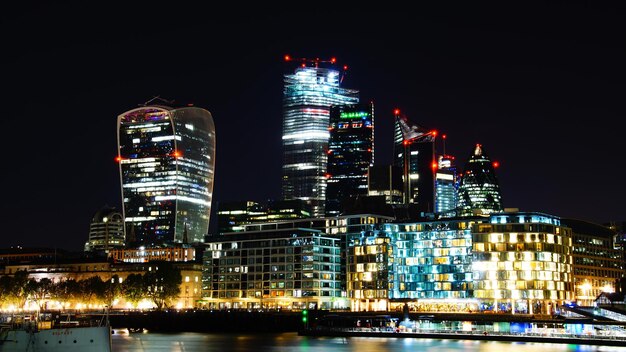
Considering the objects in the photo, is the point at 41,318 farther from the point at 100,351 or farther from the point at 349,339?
the point at 349,339

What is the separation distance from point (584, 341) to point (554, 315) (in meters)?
48.3

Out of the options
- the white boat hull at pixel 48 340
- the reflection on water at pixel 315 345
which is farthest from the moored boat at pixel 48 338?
the reflection on water at pixel 315 345

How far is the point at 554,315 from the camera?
191625 mm

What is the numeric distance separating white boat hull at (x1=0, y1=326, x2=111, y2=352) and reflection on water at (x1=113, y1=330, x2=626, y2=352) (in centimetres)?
4913

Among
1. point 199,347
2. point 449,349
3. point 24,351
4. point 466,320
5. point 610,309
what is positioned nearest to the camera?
point 24,351

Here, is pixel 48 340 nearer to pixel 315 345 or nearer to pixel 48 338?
pixel 48 338

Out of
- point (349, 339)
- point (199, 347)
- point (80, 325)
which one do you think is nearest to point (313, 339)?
point (349, 339)

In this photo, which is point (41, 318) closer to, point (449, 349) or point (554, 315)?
point (449, 349)

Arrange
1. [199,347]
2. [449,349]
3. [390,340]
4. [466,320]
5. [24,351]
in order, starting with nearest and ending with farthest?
[24,351]
[449,349]
[199,347]
[390,340]
[466,320]

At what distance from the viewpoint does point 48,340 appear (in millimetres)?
85062

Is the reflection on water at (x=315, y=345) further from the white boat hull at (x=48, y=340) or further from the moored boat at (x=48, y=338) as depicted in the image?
the white boat hull at (x=48, y=340)

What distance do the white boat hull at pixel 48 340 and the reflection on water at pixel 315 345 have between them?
49.1 metres

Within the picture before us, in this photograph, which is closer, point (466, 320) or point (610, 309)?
point (610, 309)

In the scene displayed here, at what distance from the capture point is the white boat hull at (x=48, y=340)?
8512 centimetres
